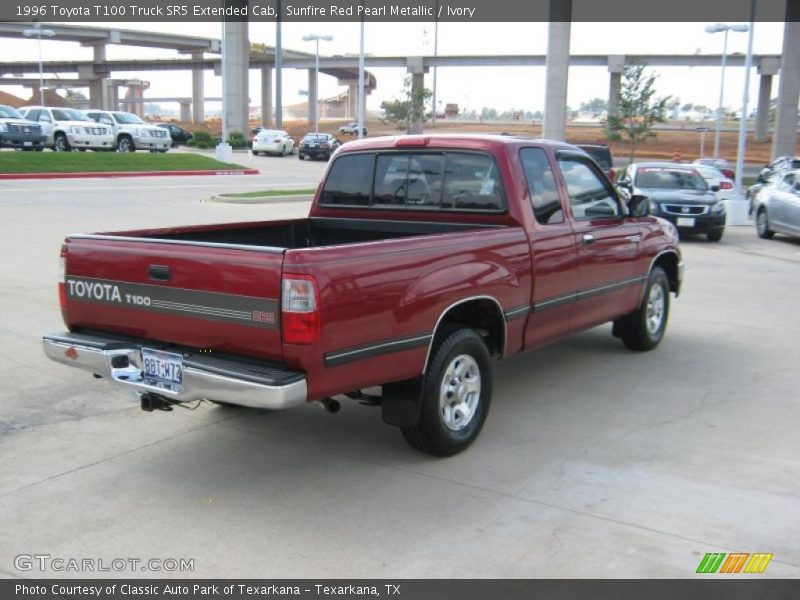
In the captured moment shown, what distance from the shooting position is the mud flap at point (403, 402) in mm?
4910

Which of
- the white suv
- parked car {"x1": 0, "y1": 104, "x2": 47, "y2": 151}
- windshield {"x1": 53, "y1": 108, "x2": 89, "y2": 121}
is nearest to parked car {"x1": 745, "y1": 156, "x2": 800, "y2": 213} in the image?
the white suv

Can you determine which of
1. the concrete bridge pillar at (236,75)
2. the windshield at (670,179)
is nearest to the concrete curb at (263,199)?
the windshield at (670,179)

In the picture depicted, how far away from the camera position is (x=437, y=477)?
4.95m

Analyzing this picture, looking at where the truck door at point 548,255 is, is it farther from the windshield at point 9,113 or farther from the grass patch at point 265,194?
the windshield at point 9,113

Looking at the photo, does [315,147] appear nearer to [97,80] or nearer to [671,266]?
[671,266]

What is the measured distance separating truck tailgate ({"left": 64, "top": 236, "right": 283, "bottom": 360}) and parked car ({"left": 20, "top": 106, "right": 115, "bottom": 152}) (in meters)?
32.4

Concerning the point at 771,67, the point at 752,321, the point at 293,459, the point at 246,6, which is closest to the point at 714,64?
the point at 771,67

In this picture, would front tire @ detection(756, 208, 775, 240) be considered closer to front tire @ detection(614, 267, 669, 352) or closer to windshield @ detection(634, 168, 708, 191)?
windshield @ detection(634, 168, 708, 191)

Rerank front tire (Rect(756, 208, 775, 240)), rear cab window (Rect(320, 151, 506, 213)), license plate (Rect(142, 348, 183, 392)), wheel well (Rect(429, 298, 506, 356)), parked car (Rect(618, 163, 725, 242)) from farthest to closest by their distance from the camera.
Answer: front tire (Rect(756, 208, 775, 240)) → parked car (Rect(618, 163, 725, 242)) → rear cab window (Rect(320, 151, 506, 213)) → wheel well (Rect(429, 298, 506, 356)) → license plate (Rect(142, 348, 183, 392))

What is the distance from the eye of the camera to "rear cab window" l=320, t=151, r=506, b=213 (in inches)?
239

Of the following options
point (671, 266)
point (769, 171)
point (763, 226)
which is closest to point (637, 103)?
point (769, 171)

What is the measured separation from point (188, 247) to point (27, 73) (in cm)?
12987

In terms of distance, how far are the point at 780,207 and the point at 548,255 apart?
1343 cm

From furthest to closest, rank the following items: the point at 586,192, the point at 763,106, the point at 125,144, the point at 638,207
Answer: the point at 763,106, the point at 125,144, the point at 638,207, the point at 586,192
